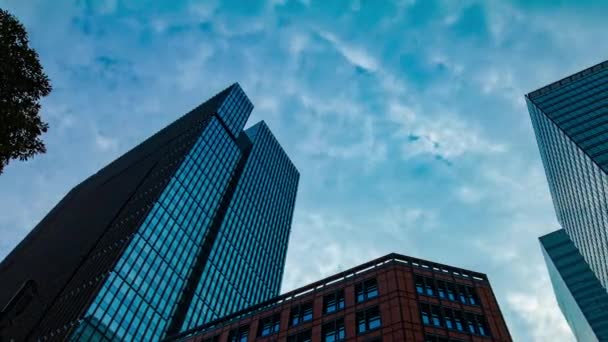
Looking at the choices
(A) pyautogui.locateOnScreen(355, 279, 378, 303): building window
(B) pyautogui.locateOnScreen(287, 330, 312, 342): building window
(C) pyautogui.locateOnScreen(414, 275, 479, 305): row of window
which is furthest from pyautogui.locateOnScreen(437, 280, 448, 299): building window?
(B) pyautogui.locateOnScreen(287, 330, 312, 342): building window

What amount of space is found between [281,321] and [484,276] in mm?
23607

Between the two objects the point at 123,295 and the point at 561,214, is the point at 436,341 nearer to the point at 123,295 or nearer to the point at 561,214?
the point at 123,295

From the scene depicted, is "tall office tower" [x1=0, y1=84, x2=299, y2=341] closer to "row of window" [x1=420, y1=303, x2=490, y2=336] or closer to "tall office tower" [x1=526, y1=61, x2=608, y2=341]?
"row of window" [x1=420, y1=303, x2=490, y2=336]

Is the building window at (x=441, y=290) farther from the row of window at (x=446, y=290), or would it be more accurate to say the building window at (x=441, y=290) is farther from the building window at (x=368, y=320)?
the building window at (x=368, y=320)

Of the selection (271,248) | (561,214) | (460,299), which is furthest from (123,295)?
(561,214)

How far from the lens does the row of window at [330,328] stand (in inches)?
1756

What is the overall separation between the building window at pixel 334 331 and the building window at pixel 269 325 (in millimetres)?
6290

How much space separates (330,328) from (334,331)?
29.7 inches

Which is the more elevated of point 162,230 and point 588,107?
point 588,107

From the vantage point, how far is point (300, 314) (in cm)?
5081

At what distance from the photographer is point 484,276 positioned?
5281 centimetres

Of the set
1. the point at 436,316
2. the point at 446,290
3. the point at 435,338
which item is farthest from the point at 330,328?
the point at 446,290

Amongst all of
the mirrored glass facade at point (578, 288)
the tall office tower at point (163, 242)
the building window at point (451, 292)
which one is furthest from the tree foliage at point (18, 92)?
the mirrored glass facade at point (578, 288)

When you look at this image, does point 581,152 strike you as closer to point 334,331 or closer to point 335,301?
point 335,301
